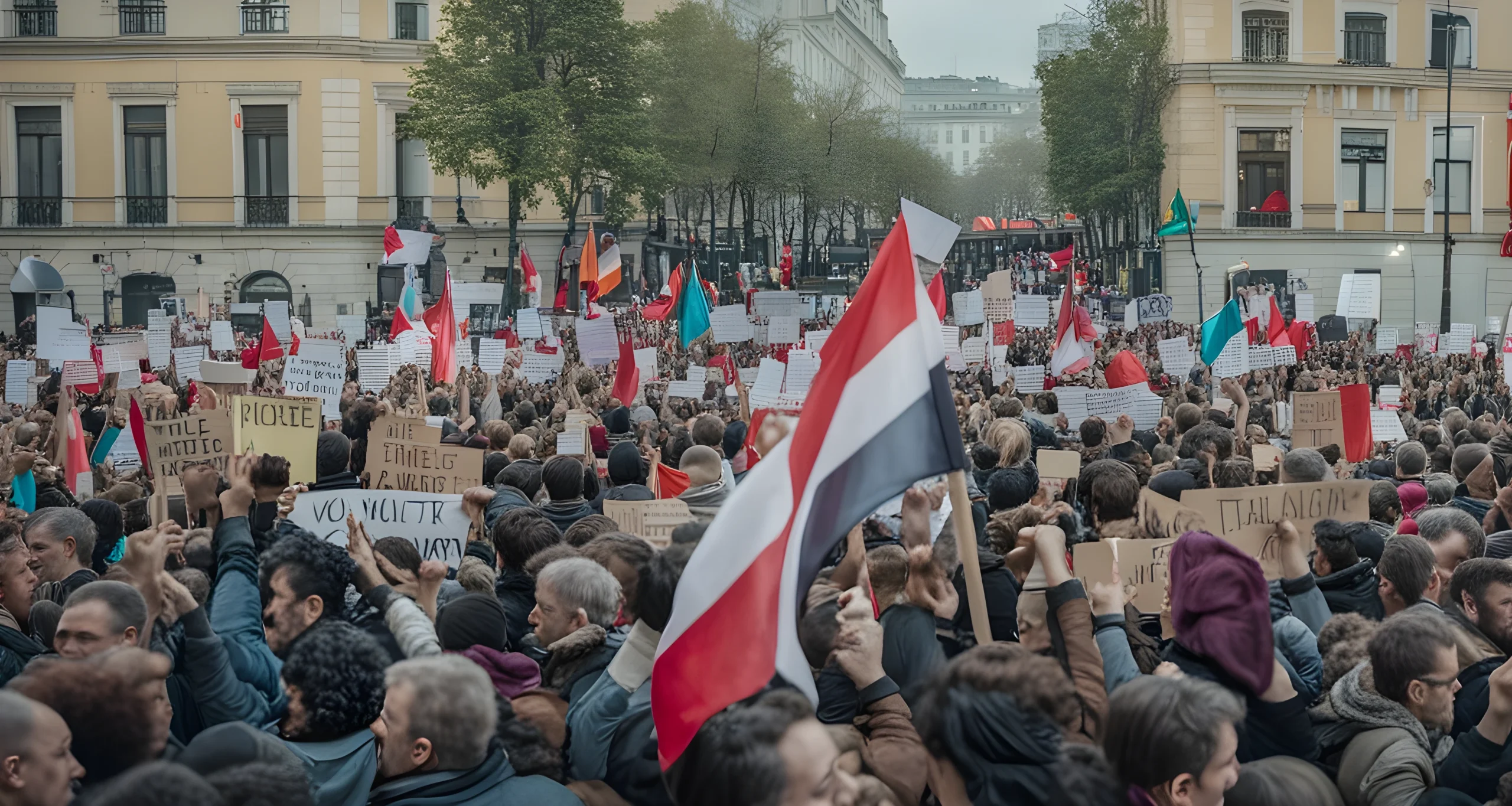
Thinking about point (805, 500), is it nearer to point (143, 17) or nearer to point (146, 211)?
point (146, 211)

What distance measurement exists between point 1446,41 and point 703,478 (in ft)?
147

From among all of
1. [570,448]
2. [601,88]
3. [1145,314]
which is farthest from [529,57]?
[570,448]

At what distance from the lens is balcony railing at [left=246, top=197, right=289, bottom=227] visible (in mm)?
44188

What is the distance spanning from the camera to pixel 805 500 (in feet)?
12.6

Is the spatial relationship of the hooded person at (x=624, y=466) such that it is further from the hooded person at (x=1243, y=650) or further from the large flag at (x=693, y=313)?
the large flag at (x=693, y=313)

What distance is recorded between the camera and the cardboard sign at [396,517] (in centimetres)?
679

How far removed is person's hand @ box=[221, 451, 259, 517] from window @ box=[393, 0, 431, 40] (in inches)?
1629

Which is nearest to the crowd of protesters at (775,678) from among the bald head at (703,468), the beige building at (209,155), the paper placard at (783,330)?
the bald head at (703,468)

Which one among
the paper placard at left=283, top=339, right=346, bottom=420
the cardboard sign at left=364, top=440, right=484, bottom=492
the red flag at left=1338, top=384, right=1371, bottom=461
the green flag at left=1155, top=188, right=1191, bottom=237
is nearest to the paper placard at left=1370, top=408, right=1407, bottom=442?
the red flag at left=1338, top=384, right=1371, bottom=461

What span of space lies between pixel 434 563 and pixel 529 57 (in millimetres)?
36006

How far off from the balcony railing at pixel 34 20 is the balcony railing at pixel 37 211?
15.6ft

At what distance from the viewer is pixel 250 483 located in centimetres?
583

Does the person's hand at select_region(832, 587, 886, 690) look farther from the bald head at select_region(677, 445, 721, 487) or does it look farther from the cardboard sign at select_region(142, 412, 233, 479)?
the cardboard sign at select_region(142, 412, 233, 479)

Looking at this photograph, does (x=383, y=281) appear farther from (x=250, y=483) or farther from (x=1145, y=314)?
(x=250, y=483)
